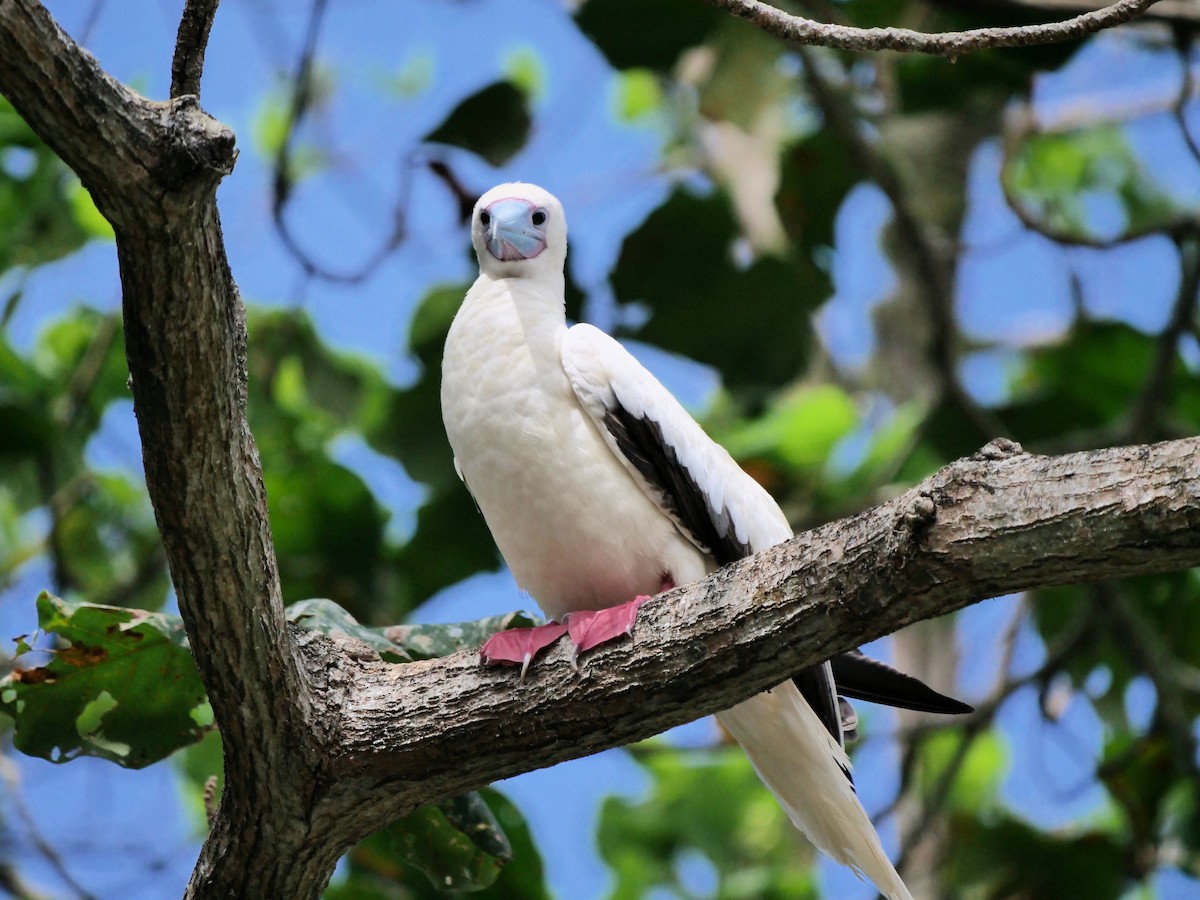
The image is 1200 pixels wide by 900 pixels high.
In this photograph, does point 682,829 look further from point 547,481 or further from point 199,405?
point 199,405

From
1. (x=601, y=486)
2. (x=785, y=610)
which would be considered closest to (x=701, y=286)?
(x=601, y=486)

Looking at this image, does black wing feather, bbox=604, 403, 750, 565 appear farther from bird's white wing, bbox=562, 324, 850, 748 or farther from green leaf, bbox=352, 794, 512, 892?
green leaf, bbox=352, 794, 512, 892

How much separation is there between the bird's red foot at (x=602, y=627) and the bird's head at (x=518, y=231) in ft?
4.34

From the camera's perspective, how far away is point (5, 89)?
252cm

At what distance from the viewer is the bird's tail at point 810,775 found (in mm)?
4055

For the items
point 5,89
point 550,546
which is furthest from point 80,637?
point 5,89

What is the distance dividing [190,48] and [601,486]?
5.47 ft

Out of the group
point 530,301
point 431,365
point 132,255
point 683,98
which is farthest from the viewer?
point 683,98

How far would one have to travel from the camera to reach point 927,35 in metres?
3.08

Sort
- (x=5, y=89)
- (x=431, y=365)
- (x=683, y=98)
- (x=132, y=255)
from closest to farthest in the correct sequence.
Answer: (x=5, y=89)
(x=132, y=255)
(x=431, y=365)
(x=683, y=98)

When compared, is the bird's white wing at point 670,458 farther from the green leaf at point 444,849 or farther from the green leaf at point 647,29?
the green leaf at point 647,29

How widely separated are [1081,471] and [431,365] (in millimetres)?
4918

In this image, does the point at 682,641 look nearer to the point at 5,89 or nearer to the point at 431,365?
the point at 5,89

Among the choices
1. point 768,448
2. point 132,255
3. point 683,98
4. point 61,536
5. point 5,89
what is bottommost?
point 132,255
